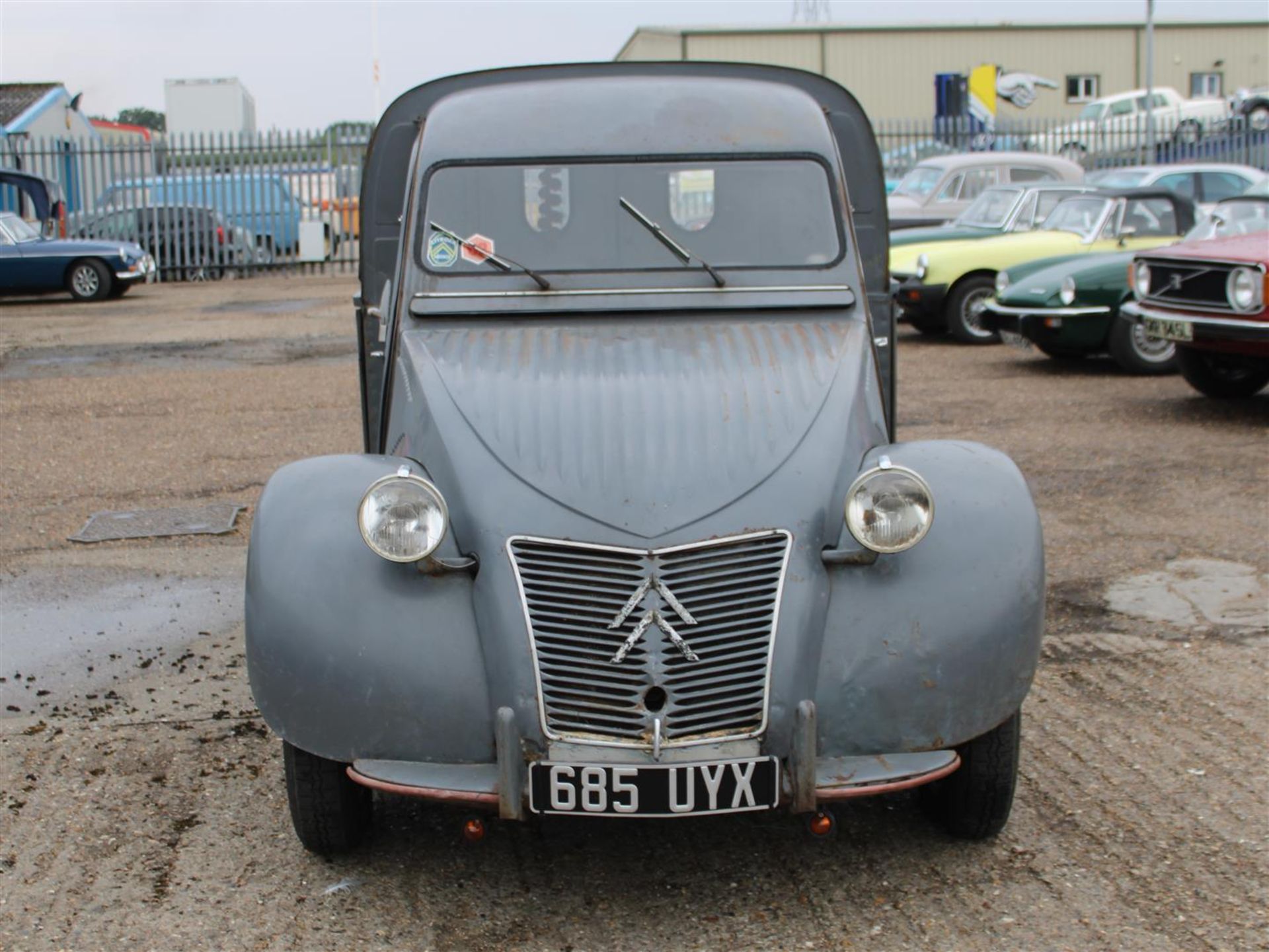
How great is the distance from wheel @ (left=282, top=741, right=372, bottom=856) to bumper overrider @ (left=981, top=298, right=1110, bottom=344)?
9961 millimetres

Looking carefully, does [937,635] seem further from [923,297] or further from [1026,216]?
[1026,216]

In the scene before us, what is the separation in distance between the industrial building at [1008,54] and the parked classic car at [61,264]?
32.7 meters

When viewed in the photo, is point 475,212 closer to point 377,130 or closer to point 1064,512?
point 377,130

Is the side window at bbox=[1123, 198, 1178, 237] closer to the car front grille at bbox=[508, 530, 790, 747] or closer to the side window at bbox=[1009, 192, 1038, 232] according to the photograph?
the side window at bbox=[1009, 192, 1038, 232]

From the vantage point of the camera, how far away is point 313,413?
1146cm

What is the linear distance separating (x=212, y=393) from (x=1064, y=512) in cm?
748

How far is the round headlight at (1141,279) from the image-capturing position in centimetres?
1089

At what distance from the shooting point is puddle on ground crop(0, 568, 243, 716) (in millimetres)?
5553

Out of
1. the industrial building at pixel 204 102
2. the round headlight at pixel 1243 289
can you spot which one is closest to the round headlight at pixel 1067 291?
the round headlight at pixel 1243 289

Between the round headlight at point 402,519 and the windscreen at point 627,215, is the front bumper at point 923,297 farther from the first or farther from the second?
the round headlight at point 402,519

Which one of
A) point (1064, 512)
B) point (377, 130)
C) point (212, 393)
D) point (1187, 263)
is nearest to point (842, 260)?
point (377, 130)

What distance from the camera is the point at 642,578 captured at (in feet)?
12.2

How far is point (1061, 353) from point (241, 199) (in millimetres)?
18979

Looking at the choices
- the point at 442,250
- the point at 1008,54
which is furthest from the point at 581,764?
the point at 1008,54
